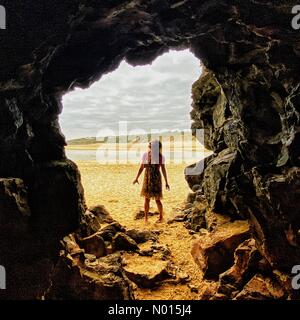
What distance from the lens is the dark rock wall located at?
14.7ft

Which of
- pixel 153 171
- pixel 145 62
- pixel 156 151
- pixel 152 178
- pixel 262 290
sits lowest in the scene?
pixel 262 290

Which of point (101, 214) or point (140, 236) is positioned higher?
point (101, 214)

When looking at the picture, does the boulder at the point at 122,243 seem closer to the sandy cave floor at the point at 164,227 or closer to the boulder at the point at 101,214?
the sandy cave floor at the point at 164,227

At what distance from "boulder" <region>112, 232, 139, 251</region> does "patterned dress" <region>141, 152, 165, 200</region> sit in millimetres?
2348

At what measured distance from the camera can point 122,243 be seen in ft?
30.9

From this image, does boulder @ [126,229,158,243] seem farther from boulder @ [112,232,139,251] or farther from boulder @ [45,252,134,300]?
boulder @ [45,252,134,300]

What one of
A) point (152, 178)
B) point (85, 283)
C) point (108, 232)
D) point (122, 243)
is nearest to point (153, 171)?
point (152, 178)

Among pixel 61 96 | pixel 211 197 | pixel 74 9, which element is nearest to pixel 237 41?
pixel 74 9

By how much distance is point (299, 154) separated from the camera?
5.34 meters

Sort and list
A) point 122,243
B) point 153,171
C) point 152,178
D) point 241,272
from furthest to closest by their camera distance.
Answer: point 152,178, point 153,171, point 122,243, point 241,272

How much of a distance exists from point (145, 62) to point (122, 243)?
5.58 metres

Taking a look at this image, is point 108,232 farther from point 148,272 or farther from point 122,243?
point 148,272

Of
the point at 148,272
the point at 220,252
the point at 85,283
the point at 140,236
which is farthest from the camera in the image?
the point at 140,236

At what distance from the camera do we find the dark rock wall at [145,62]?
4.49 m
